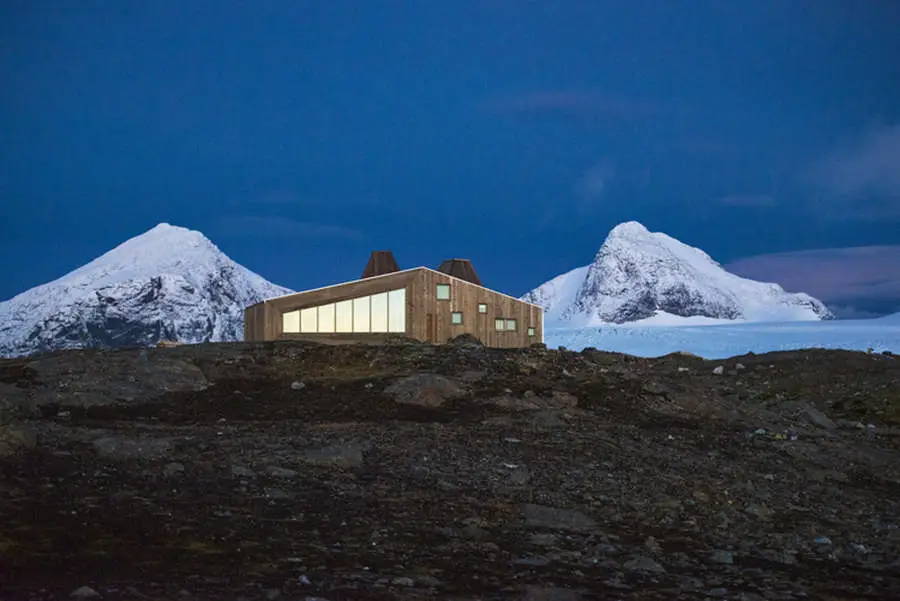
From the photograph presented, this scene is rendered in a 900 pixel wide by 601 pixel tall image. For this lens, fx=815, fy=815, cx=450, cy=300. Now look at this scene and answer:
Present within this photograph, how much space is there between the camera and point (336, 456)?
12.6 metres

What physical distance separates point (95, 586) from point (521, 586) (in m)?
3.72

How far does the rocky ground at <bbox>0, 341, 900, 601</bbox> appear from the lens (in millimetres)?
7820

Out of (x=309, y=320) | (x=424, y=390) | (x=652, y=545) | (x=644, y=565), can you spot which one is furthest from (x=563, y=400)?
(x=309, y=320)

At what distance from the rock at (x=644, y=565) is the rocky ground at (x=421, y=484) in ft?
0.11

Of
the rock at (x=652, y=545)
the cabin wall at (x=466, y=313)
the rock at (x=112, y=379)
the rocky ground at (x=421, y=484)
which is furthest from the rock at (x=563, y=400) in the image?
the cabin wall at (x=466, y=313)

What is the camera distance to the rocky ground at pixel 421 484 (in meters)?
7.82

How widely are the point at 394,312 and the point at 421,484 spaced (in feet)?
127

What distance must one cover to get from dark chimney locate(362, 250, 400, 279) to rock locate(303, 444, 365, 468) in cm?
5603

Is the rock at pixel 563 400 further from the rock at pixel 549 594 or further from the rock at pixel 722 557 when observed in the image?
the rock at pixel 549 594

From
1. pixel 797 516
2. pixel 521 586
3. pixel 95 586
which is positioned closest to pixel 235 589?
pixel 95 586

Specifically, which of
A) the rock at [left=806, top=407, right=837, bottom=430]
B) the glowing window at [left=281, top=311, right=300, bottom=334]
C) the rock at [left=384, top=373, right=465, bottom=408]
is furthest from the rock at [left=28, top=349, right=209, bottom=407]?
the glowing window at [left=281, top=311, right=300, bottom=334]

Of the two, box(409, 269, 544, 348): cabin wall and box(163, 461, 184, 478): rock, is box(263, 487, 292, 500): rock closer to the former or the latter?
box(163, 461, 184, 478): rock

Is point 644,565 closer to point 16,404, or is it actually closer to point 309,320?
point 16,404

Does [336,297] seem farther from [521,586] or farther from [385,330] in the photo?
[521,586]
